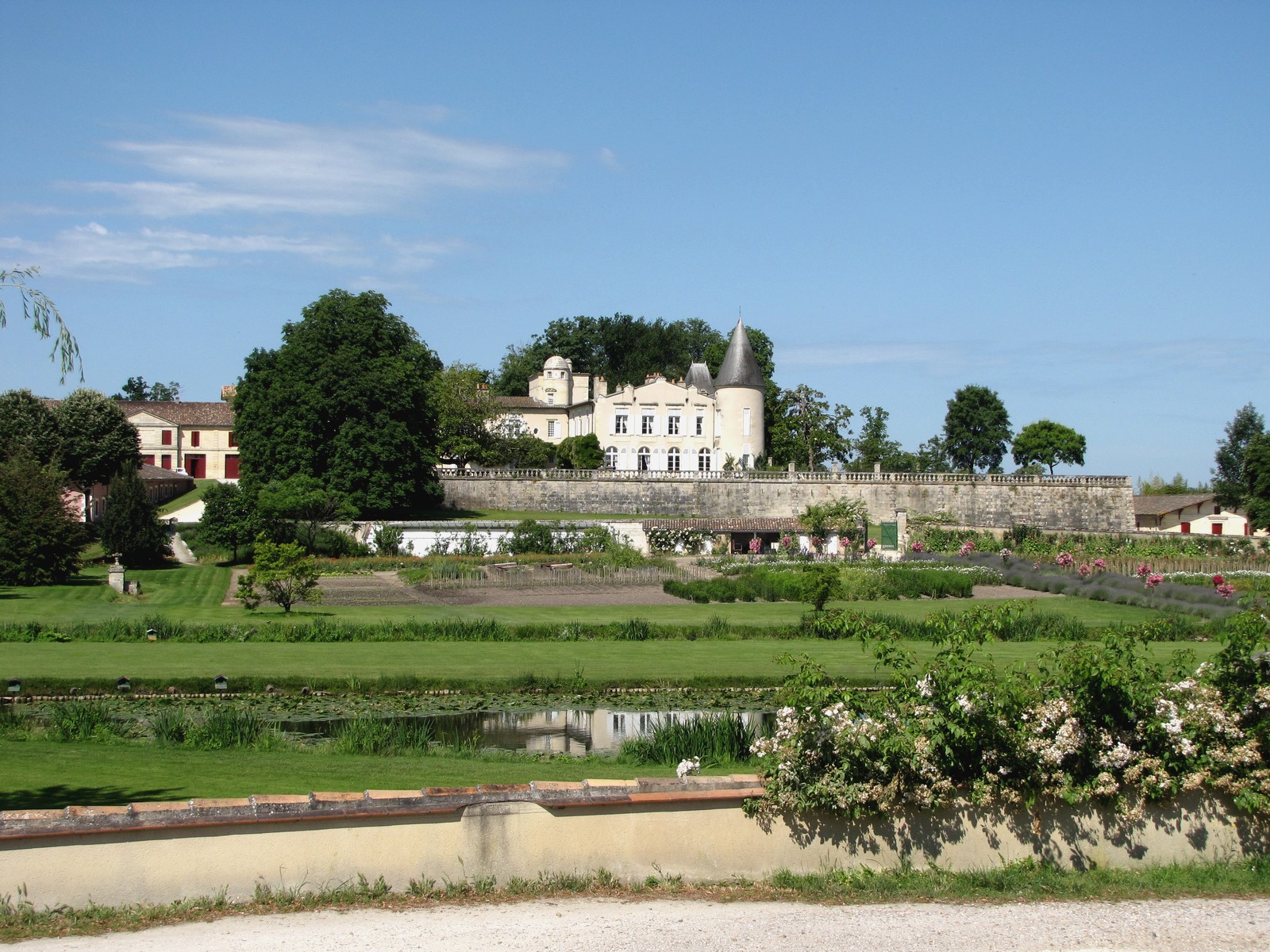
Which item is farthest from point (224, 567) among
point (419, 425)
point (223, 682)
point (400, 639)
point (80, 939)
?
point (80, 939)

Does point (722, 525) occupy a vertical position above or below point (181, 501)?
below

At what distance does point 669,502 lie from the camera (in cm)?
6681

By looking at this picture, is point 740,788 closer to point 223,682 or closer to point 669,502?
point 223,682

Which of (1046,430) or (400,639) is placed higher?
(1046,430)

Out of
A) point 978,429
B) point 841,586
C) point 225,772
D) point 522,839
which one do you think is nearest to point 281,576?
point 841,586

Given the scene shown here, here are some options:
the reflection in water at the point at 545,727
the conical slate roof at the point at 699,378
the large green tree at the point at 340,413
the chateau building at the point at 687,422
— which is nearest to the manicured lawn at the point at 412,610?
the reflection in water at the point at 545,727

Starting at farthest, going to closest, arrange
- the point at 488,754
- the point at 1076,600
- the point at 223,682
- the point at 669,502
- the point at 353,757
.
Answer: the point at 669,502 < the point at 1076,600 < the point at 223,682 < the point at 488,754 < the point at 353,757

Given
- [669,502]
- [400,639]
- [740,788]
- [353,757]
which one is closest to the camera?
[740,788]

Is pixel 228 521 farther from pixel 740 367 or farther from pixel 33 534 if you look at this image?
pixel 740 367

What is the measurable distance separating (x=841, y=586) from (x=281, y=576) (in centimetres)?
1463

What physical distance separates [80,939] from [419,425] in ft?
151

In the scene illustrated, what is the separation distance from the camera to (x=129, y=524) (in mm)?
39625

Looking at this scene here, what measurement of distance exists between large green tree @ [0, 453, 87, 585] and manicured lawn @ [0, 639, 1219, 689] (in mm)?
12589

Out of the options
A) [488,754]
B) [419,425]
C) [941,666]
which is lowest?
[488,754]
